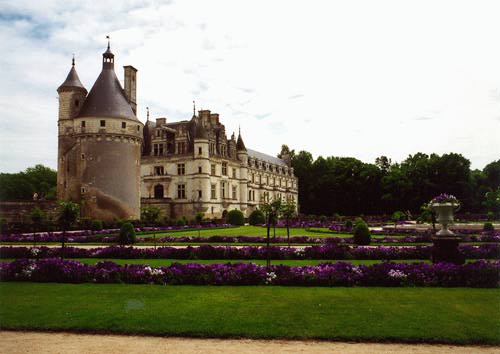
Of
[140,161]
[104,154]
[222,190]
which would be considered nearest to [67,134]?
[104,154]

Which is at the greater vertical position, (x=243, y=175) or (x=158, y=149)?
(x=158, y=149)

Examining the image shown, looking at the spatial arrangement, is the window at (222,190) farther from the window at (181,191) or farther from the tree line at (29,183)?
the tree line at (29,183)

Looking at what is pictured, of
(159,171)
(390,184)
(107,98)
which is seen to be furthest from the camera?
(390,184)

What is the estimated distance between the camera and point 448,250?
13.3 meters

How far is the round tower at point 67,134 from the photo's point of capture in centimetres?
3800

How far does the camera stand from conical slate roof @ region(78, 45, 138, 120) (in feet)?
122

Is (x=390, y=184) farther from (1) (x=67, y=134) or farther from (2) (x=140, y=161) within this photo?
(1) (x=67, y=134)

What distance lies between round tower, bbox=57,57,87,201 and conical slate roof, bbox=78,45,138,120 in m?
1.28

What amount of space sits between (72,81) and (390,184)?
156 feet

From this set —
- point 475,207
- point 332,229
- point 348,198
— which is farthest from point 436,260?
point 348,198

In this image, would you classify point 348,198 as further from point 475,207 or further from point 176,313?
point 176,313

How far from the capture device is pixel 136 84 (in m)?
44.9

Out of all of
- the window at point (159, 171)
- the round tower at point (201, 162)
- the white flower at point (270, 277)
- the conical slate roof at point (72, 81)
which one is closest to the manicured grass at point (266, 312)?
the white flower at point (270, 277)

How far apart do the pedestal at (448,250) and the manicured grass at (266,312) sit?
10.5 ft
